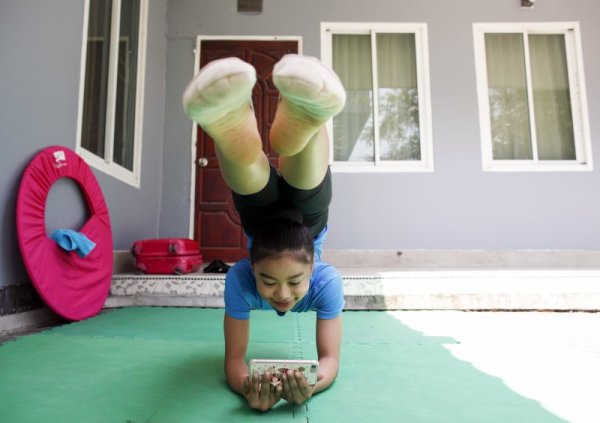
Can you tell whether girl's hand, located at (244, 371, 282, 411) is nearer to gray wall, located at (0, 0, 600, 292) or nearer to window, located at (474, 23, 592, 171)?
gray wall, located at (0, 0, 600, 292)

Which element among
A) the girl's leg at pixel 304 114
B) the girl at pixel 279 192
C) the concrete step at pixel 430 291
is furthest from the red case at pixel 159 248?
the girl's leg at pixel 304 114

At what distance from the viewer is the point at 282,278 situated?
115cm

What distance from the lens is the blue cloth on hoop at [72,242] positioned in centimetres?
245

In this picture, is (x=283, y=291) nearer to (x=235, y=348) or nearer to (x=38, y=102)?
(x=235, y=348)

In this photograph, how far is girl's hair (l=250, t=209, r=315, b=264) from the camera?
1.16 metres

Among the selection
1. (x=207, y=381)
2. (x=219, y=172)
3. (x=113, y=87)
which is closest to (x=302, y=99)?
(x=207, y=381)

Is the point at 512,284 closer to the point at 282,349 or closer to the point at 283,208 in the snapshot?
the point at 282,349

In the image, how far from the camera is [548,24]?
491 centimetres

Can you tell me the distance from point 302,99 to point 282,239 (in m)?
0.42

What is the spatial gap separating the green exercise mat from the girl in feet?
0.44

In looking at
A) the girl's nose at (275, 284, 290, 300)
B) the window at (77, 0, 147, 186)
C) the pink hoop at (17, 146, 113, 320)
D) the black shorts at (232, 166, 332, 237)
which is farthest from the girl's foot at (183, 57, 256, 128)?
the window at (77, 0, 147, 186)

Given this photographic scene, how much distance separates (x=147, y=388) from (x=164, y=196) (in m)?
3.62

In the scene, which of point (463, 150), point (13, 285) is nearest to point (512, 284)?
point (463, 150)

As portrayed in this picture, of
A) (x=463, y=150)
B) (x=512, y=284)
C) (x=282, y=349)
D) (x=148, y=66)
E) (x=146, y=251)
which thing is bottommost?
(x=282, y=349)
